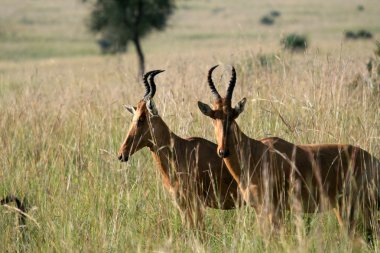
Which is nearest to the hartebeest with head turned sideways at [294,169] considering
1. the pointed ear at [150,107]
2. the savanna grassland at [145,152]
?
the savanna grassland at [145,152]

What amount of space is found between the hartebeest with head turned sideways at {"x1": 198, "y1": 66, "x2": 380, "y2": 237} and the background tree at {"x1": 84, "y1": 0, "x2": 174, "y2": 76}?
1125 inches

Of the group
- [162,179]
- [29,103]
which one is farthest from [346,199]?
[29,103]

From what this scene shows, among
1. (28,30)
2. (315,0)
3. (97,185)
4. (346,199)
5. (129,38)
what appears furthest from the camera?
(315,0)

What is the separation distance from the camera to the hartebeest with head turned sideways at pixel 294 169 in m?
5.80

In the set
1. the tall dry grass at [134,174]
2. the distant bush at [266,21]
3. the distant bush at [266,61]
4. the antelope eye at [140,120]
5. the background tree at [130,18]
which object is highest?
the distant bush at [266,21]

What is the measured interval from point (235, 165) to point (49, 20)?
70.0m

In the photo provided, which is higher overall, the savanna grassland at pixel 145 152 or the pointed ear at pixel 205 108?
the pointed ear at pixel 205 108

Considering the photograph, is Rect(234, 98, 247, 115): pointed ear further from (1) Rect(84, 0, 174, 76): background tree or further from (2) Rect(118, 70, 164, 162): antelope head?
(1) Rect(84, 0, 174, 76): background tree

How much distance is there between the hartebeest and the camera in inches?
253

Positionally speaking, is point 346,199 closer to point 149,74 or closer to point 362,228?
point 362,228

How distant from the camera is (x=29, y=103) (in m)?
9.35

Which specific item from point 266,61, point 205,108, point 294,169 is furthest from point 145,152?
point 266,61

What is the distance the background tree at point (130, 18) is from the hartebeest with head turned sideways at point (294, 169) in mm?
28584

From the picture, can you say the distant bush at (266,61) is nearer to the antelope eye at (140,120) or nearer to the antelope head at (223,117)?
the antelope eye at (140,120)
